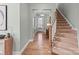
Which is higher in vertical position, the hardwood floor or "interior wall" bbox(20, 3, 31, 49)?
"interior wall" bbox(20, 3, 31, 49)

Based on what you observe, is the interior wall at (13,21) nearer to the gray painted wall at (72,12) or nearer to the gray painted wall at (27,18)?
the gray painted wall at (27,18)

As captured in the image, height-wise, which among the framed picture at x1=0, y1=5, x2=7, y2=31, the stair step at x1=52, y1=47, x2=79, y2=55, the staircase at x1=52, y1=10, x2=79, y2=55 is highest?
the framed picture at x1=0, y1=5, x2=7, y2=31

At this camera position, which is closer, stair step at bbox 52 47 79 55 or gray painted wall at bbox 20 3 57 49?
gray painted wall at bbox 20 3 57 49

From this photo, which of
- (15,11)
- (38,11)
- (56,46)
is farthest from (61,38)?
(15,11)

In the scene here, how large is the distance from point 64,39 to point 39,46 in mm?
448

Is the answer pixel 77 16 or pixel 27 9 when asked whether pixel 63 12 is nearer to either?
pixel 77 16

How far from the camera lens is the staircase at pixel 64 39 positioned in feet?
7.11

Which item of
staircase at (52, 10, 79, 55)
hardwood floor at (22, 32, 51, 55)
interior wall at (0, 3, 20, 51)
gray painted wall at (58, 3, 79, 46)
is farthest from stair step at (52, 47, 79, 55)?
interior wall at (0, 3, 20, 51)

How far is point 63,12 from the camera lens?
6.94 feet

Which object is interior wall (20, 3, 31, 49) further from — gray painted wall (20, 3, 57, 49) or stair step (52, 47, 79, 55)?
stair step (52, 47, 79, 55)

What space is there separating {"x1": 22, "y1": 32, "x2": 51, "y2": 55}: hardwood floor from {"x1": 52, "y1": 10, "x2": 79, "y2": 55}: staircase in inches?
5.6

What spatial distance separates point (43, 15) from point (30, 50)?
652 mm

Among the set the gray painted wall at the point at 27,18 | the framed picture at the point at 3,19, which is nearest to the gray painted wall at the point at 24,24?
the gray painted wall at the point at 27,18

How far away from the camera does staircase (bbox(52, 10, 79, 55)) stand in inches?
85.3
